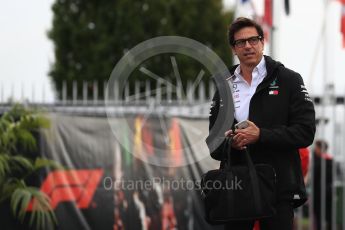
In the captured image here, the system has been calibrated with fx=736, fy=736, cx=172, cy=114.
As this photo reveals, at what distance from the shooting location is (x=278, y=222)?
3717 mm

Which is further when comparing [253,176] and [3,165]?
[3,165]

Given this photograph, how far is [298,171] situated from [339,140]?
5158 mm

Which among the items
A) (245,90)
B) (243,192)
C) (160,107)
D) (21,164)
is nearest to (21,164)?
(21,164)

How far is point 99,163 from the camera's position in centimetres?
697

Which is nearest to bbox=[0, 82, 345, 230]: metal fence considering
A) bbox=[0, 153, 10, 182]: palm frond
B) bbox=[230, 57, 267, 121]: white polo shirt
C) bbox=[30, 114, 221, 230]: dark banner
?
bbox=[30, 114, 221, 230]: dark banner

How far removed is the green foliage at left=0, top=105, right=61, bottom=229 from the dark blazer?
2944 mm

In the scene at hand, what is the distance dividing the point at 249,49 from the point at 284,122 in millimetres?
430

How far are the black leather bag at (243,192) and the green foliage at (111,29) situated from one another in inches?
Result: 1157

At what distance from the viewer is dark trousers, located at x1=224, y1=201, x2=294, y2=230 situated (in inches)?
146

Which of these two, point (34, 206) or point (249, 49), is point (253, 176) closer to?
point (249, 49)

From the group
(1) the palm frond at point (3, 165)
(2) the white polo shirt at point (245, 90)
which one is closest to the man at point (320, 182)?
(1) the palm frond at point (3, 165)

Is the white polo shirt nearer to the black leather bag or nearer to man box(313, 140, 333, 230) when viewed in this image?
the black leather bag

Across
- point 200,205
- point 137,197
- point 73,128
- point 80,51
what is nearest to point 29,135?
point 73,128

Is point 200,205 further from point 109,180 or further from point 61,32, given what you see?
point 61,32
